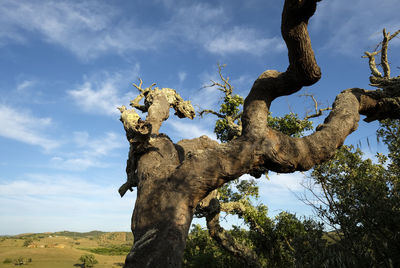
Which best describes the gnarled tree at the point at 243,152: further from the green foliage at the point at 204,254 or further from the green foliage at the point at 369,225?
the green foliage at the point at 204,254

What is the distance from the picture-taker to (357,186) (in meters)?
9.02

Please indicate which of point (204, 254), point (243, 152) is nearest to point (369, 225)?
point (243, 152)

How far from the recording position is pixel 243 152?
5348 millimetres

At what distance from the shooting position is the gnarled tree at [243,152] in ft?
15.1

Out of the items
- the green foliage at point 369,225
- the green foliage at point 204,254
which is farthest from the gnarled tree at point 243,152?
the green foliage at point 204,254

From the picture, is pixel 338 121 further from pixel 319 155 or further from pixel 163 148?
pixel 163 148

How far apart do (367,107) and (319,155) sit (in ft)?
9.63

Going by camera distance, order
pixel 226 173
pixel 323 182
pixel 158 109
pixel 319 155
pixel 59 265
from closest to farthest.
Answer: pixel 226 173
pixel 319 155
pixel 158 109
pixel 323 182
pixel 59 265

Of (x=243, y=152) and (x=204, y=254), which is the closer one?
(x=243, y=152)

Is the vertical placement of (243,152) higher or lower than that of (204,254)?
higher

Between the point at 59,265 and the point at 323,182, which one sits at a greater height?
the point at 323,182

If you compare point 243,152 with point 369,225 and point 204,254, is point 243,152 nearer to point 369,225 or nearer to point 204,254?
point 369,225

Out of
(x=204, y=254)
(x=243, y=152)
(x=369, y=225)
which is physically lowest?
(x=204, y=254)

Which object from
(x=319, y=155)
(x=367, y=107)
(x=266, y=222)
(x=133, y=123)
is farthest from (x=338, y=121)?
(x=266, y=222)
